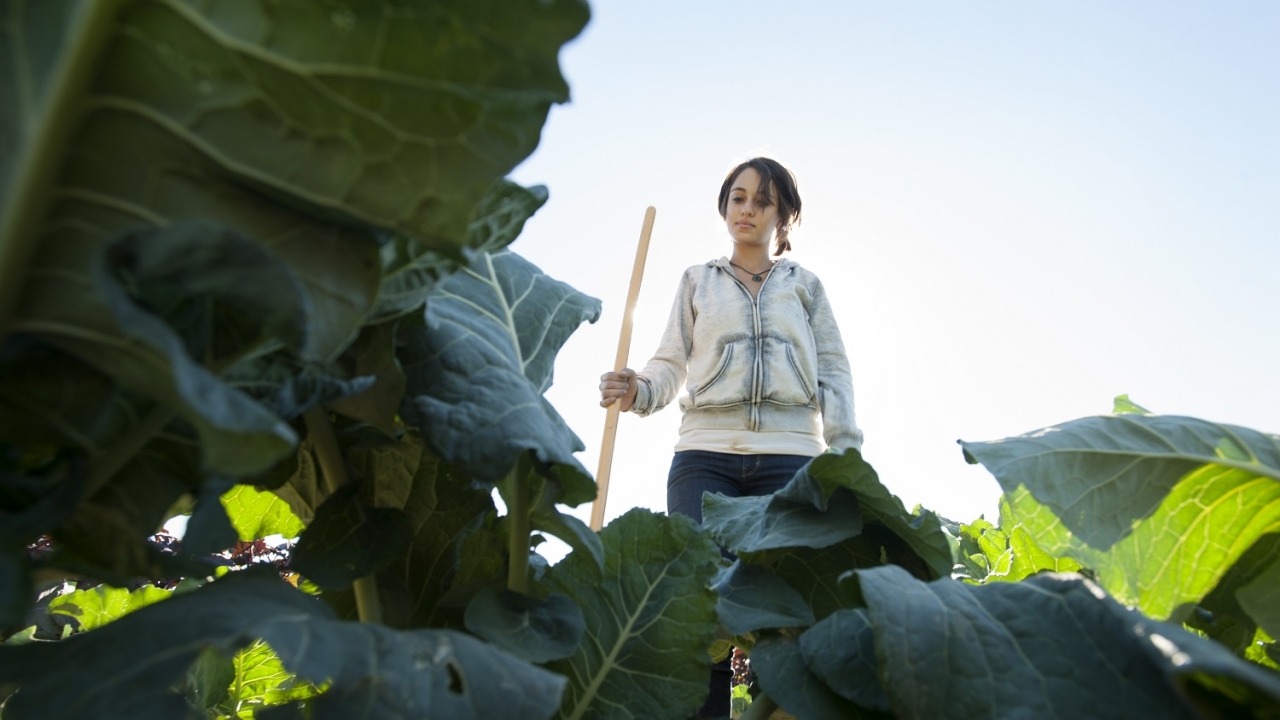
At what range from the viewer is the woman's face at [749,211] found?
12.9 feet

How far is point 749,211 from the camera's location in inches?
155

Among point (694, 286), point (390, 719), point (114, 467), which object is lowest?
point (390, 719)

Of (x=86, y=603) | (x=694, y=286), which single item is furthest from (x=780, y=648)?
(x=694, y=286)

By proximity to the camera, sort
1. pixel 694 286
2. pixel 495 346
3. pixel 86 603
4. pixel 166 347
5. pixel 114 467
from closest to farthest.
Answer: pixel 166 347
pixel 114 467
pixel 495 346
pixel 86 603
pixel 694 286

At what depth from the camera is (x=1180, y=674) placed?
0.51 m

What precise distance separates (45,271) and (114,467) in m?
0.14

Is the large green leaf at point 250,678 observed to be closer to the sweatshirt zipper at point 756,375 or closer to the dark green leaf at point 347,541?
the dark green leaf at point 347,541

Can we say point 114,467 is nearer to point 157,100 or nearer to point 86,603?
point 157,100

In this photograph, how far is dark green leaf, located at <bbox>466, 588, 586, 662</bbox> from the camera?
28.4 inches

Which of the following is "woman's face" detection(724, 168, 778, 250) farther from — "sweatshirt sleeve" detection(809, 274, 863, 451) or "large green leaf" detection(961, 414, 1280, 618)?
"large green leaf" detection(961, 414, 1280, 618)

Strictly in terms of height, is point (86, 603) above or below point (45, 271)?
below

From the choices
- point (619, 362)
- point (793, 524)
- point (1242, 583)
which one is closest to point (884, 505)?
point (793, 524)

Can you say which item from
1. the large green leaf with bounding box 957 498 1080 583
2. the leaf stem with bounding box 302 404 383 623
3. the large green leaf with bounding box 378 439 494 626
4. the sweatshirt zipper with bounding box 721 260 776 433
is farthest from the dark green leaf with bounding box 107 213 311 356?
the sweatshirt zipper with bounding box 721 260 776 433

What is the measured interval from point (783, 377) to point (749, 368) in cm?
14
